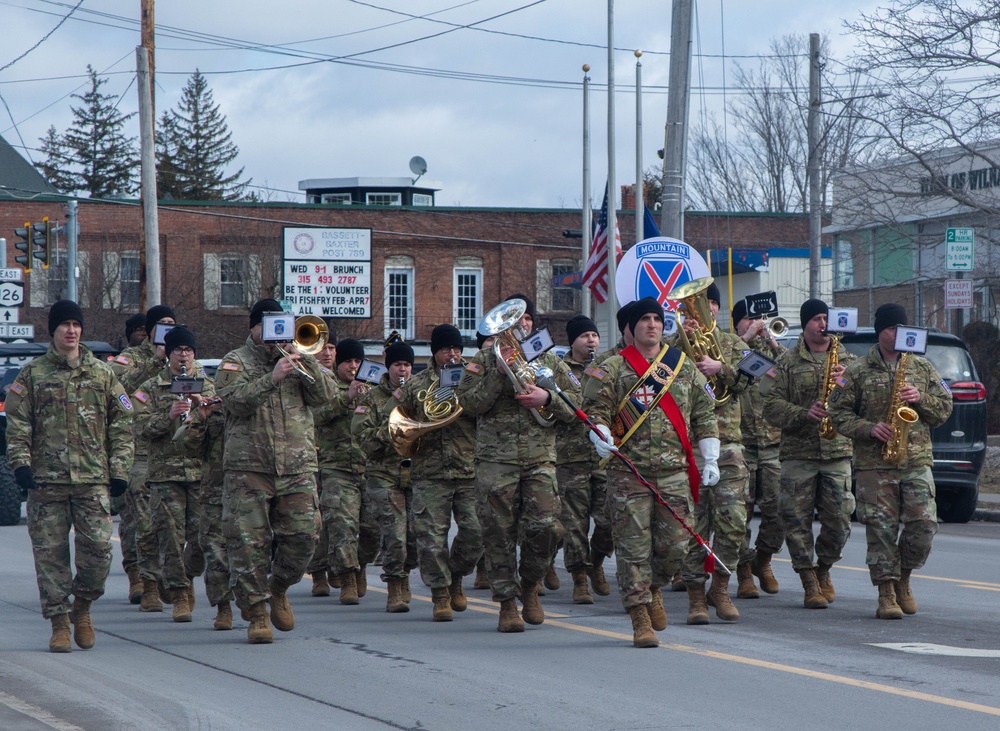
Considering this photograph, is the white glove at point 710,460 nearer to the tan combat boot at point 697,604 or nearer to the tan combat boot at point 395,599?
the tan combat boot at point 697,604

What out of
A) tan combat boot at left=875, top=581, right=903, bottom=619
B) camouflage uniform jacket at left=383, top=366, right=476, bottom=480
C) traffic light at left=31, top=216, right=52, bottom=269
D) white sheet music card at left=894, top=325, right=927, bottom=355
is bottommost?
tan combat boot at left=875, top=581, right=903, bottom=619

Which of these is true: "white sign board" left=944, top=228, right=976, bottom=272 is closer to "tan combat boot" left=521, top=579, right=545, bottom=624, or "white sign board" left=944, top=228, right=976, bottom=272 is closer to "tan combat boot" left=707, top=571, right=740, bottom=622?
"tan combat boot" left=707, top=571, right=740, bottom=622

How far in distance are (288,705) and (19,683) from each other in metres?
1.74

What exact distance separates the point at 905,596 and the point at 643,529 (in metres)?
2.51

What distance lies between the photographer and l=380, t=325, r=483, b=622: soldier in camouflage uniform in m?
10.4

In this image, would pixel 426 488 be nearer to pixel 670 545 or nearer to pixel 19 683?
pixel 670 545

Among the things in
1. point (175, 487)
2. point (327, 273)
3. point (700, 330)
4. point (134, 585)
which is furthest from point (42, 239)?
point (700, 330)

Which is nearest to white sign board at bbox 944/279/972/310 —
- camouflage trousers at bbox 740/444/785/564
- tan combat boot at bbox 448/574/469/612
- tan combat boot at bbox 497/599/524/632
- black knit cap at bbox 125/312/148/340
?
camouflage trousers at bbox 740/444/785/564

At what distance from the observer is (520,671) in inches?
334

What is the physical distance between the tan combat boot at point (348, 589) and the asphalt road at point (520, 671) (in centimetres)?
15

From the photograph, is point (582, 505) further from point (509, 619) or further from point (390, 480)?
point (509, 619)

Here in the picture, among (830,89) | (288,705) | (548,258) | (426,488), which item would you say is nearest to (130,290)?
(548,258)

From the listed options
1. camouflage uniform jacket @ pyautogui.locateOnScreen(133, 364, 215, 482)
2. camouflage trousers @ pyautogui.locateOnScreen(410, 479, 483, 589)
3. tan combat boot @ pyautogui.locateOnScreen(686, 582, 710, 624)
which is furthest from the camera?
camouflage uniform jacket @ pyautogui.locateOnScreen(133, 364, 215, 482)

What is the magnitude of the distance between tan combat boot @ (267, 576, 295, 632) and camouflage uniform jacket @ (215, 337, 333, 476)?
2.94 ft
